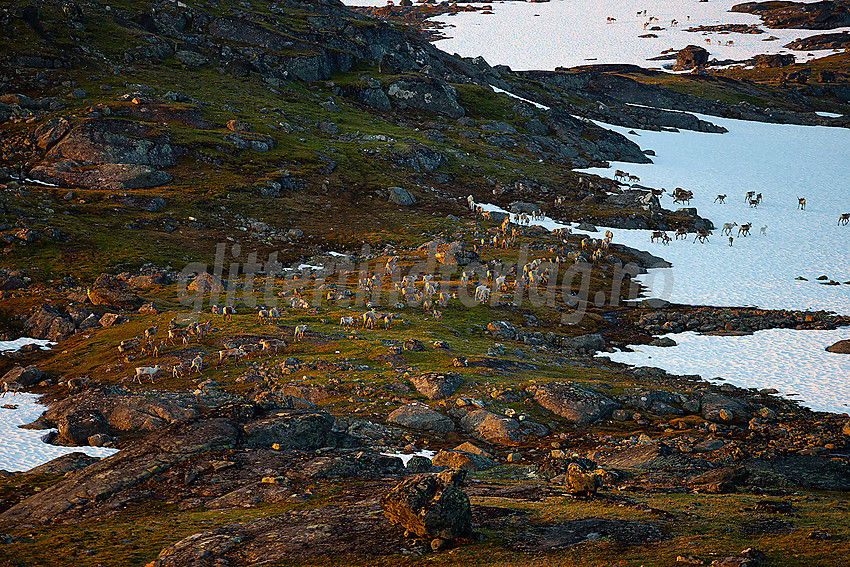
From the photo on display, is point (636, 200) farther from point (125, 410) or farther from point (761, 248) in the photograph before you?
point (125, 410)

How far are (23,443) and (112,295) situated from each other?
2413 centimetres

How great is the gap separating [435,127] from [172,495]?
122 m

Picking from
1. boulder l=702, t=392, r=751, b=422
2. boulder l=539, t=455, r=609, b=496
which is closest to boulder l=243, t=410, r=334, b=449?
boulder l=539, t=455, r=609, b=496

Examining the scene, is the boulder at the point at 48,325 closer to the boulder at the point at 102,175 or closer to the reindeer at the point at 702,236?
the boulder at the point at 102,175

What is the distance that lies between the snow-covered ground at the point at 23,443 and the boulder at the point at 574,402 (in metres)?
26.3

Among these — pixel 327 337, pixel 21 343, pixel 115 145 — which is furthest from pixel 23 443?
pixel 115 145

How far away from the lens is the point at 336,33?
515ft

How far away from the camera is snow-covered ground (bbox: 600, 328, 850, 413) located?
43375 millimetres

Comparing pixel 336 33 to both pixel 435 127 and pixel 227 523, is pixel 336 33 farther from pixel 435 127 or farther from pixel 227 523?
pixel 227 523

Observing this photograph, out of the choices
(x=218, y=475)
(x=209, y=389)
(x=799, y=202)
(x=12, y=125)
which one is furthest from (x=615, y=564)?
(x=799, y=202)

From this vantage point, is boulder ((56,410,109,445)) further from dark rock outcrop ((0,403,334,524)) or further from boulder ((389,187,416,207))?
boulder ((389,187,416,207))

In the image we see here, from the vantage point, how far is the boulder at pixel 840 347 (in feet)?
164

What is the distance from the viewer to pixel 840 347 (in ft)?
166

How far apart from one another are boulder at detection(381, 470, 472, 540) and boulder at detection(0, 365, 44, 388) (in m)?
34.3
